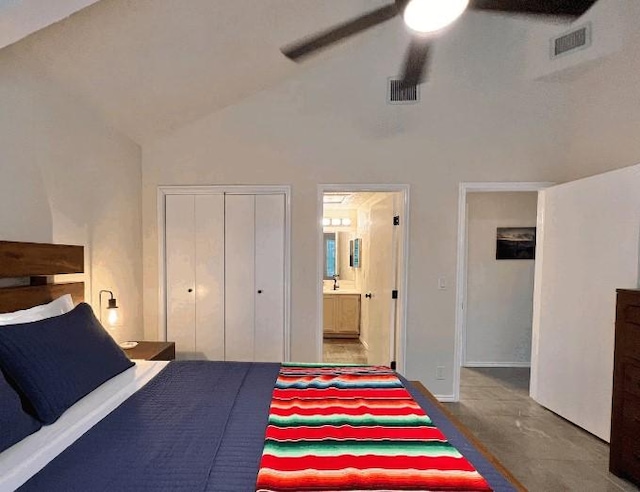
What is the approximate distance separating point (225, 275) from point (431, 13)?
2.55m

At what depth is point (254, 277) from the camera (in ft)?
9.99

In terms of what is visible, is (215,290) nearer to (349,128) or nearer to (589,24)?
(349,128)

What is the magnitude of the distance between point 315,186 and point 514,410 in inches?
106

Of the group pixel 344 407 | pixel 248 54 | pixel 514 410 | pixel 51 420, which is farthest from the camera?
pixel 514 410

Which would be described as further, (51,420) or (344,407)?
(344,407)

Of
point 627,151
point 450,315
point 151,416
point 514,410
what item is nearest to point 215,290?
point 151,416

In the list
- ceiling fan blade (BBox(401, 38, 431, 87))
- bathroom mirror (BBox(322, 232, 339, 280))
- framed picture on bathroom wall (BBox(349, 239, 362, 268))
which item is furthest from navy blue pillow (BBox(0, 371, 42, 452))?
bathroom mirror (BBox(322, 232, 339, 280))

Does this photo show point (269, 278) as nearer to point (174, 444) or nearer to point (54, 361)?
point (54, 361)

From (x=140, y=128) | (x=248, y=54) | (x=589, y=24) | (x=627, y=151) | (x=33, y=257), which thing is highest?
(x=589, y=24)

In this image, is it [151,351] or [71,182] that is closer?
[71,182]

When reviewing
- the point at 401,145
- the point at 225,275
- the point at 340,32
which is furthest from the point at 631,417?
the point at 225,275

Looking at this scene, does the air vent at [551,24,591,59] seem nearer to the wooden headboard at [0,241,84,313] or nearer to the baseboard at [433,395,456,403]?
the baseboard at [433,395,456,403]

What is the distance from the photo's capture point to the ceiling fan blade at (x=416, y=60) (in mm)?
1780

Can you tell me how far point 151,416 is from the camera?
1.30 meters
